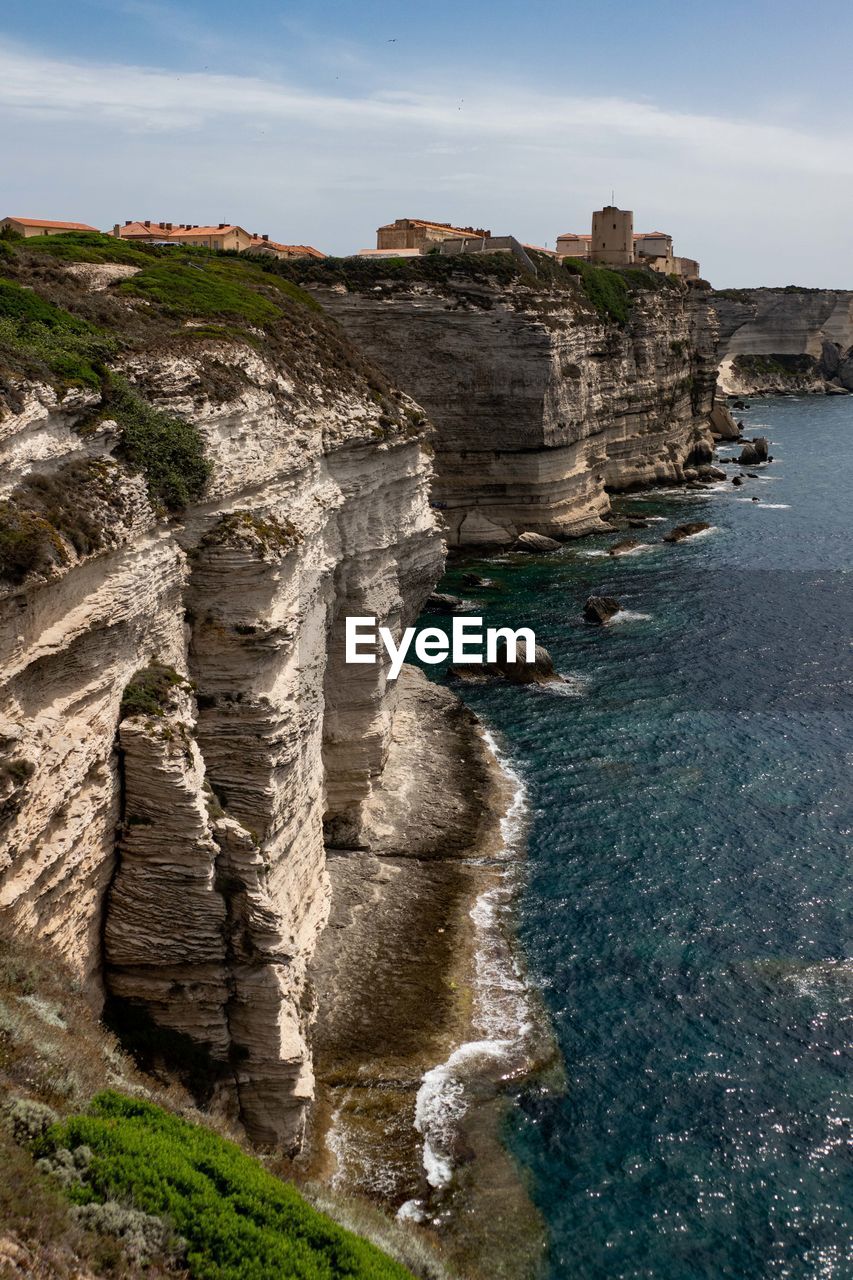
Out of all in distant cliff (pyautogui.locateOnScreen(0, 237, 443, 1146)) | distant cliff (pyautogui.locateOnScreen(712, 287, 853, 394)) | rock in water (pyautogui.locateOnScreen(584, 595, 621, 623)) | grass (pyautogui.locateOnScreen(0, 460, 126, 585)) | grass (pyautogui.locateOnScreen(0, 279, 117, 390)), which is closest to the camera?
grass (pyautogui.locateOnScreen(0, 460, 126, 585))

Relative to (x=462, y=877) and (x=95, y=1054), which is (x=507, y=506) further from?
(x=95, y=1054)

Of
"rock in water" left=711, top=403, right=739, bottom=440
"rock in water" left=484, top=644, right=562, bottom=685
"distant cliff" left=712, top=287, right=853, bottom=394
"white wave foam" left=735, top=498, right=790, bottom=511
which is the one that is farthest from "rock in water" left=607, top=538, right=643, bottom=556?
"distant cliff" left=712, top=287, right=853, bottom=394

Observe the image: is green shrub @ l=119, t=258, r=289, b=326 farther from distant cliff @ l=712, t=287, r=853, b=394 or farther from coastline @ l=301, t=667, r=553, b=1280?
distant cliff @ l=712, t=287, r=853, b=394

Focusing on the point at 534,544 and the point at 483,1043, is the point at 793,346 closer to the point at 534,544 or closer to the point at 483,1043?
the point at 534,544

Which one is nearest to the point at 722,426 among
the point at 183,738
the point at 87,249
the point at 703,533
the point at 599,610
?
the point at 703,533

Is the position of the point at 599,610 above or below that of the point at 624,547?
below

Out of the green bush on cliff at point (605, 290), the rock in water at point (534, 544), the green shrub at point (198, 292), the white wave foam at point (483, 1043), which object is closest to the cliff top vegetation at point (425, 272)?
the green bush on cliff at point (605, 290)
